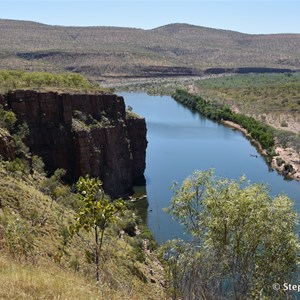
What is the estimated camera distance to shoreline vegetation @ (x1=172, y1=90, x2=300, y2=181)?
5728cm

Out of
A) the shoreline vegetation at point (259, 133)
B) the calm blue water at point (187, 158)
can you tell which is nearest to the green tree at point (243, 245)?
the calm blue water at point (187, 158)

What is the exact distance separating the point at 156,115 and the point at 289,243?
85.0 meters

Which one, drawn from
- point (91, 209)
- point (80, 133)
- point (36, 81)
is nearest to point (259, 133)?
point (80, 133)

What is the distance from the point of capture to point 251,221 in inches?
558

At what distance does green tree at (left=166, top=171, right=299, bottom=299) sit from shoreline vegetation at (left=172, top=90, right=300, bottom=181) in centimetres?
4065

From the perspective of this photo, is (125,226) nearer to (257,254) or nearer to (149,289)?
(149,289)

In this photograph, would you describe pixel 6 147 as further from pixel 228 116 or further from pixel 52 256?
pixel 228 116

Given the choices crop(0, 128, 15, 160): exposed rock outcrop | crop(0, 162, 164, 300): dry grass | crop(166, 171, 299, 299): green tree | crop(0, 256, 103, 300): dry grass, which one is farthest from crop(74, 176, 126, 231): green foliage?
crop(0, 128, 15, 160): exposed rock outcrop

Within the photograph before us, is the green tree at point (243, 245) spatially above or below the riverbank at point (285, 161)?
above

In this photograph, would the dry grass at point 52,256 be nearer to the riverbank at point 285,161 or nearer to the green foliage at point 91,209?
the green foliage at point 91,209

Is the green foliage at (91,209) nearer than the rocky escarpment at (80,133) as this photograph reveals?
Yes

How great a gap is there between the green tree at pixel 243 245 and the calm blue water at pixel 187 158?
53.7 ft

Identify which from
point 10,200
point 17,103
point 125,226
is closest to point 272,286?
point 10,200

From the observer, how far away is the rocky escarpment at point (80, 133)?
1406 inches
